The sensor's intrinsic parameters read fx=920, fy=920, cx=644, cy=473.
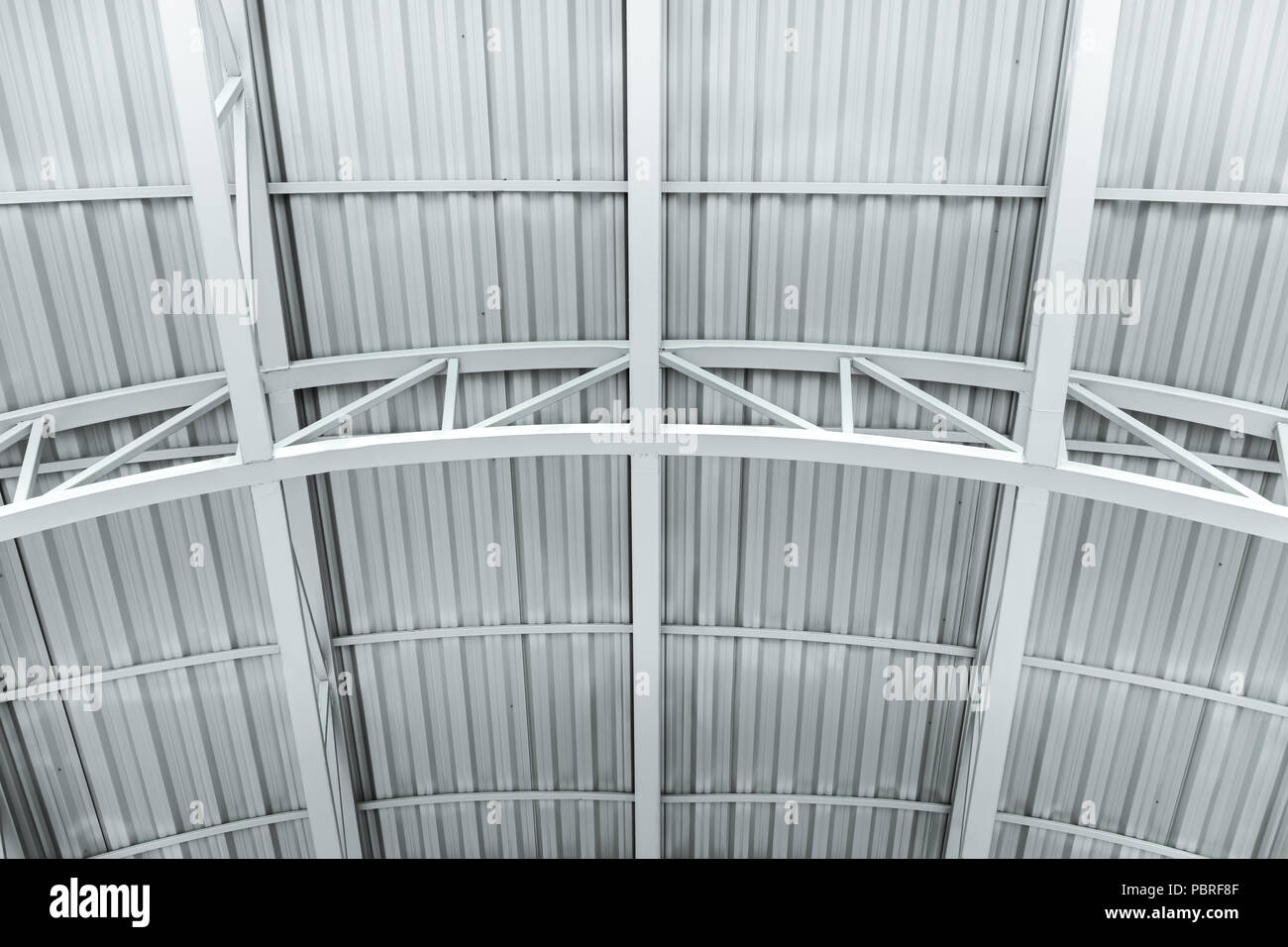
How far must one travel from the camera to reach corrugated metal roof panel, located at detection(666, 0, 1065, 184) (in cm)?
1263

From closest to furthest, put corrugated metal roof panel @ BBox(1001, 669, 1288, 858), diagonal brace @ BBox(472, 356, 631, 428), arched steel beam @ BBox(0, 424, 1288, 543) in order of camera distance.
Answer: arched steel beam @ BBox(0, 424, 1288, 543) < diagonal brace @ BBox(472, 356, 631, 428) < corrugated metal roof panel @ BBox(1001, 669, 1288, 858)

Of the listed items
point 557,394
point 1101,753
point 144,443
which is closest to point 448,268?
point 557,394

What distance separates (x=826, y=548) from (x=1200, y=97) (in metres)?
8.42

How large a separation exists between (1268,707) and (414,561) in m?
14.4

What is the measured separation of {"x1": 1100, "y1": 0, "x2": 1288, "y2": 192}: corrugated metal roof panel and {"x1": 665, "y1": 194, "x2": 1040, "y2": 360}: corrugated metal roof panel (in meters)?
1.57

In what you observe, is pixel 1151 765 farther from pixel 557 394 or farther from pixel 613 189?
pixel 613 189

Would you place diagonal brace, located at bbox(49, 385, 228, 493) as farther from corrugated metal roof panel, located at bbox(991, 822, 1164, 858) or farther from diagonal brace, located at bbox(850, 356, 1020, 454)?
corrugated metal roof panel, located at bbox(991, 822, 1164, 858)

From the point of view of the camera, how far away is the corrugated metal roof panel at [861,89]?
12633 mm

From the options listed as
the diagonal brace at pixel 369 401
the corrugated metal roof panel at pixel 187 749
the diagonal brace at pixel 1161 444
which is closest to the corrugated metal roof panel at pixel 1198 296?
the diagonal brace at pixel 1161 444

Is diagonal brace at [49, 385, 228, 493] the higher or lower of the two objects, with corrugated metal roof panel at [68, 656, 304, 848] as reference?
higher

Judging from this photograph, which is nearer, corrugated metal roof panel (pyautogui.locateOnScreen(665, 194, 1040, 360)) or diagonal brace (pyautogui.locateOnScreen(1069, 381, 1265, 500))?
diagonal brace (pyautogui.locateOnScreen(1069, 381, 1265, 500))

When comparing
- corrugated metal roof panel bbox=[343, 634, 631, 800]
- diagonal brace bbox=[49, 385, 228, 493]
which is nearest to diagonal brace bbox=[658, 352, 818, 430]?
corrugated metal roof panel bbox=[343, 634, 631, 800]

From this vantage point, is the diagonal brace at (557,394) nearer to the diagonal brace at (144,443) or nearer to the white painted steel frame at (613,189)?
the white painted steel frame at (613,189)
